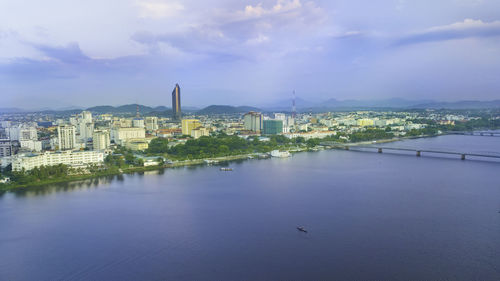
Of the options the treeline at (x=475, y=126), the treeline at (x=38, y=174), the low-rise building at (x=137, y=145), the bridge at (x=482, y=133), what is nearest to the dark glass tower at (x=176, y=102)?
the low-rise building at (x=137, y=145)

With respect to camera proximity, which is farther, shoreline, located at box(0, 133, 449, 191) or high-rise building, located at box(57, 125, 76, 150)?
high-rise building, located at box(57, 125, 76, 150)

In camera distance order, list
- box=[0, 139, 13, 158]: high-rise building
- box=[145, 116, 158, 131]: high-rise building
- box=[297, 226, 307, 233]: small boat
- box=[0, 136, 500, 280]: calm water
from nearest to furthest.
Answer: box=[0, 136, 500, 280]: calm water → box=[297, 226, 307, 233]: small boat → box=[0, 139, 13, 158]: high-rise building → box=[145, 116, 158, 131]: high-rise building

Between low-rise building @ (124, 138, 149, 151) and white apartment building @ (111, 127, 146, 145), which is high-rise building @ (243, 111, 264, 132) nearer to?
white apartment building @ (111, 127, 146, 145)

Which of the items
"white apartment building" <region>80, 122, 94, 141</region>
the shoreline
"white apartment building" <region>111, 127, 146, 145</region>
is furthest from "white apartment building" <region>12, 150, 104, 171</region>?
"white apartment building" <region>80, 122, 94, 141</region>

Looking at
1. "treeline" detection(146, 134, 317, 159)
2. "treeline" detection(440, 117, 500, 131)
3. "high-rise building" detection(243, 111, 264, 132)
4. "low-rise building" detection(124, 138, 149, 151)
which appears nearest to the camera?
"treeline" detection(146, 134, 317, 159)

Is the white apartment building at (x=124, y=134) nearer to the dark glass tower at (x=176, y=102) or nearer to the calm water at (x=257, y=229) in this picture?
the calm water at (x=257, y=229)
